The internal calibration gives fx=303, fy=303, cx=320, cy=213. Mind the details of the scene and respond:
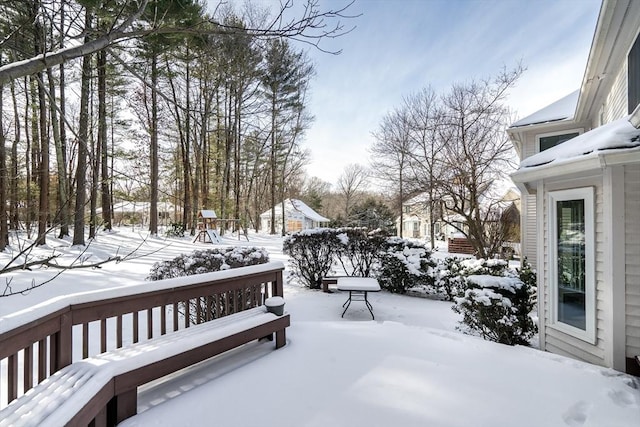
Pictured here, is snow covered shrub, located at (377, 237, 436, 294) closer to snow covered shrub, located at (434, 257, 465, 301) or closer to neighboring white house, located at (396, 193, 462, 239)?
snow covered shrub, located at (434, 257, 465, 301)

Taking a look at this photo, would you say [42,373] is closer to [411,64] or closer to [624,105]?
[624,105]

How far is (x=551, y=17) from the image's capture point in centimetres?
700

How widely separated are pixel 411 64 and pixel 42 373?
36.4 ft

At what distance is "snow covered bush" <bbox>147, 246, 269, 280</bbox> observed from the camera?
4574 millimetres

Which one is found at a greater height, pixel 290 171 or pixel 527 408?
pixel 290 171

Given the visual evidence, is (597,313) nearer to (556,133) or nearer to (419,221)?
(556,133)

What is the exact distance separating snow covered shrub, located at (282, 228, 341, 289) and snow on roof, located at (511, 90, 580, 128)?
280 inches

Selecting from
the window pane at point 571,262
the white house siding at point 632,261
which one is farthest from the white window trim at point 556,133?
the white house siding at point 632,261

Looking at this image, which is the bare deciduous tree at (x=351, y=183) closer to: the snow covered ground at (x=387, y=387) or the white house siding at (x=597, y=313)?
the white house siding at (x=597, y=313)

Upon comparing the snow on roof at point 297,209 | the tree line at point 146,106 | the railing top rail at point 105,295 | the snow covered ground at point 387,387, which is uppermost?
the tree line at point 146,106

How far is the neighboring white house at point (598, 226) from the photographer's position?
300 centimetres

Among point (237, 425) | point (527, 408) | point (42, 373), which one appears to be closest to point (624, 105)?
point (527, 408)

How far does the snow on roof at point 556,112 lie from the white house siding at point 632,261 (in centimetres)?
681

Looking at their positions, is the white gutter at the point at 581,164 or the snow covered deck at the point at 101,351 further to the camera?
the white gutter at the point at 581,164
